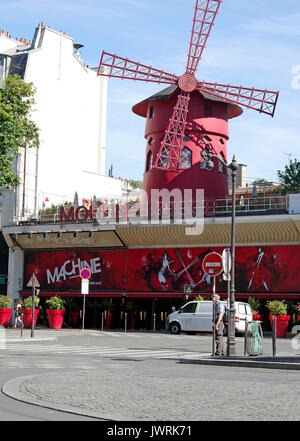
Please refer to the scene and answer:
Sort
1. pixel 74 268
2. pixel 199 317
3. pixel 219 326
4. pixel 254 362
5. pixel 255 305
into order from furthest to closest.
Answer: pixel 74 268
pixel 255 305
pixel 199 317
pixel 219 326
pixel 254 362

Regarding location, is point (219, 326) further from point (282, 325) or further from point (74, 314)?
point (74, 314)

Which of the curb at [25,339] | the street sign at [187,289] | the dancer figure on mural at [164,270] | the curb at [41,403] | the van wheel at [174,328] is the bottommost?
the curb at [25,339]

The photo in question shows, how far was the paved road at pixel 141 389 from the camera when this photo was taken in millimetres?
8516

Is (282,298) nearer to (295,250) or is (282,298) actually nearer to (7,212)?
(295,250)

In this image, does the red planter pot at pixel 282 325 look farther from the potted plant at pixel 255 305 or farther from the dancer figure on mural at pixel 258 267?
the dancer figure on mural at pixel 258 267

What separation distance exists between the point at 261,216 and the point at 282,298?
3.82 metres

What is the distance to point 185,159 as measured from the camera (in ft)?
123

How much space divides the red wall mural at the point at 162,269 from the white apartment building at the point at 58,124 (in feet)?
11.9

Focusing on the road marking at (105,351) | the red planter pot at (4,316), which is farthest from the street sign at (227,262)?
the red planter pot at (4,316)

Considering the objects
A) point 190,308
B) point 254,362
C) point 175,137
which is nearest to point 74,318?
point 190,308

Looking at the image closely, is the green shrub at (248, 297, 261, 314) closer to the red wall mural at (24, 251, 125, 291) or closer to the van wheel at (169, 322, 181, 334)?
the van wheel at (169, 322, 181, 334)

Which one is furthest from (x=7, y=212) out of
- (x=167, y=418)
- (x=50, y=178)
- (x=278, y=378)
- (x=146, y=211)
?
(x=167, y=418)

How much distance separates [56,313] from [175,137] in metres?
10.7

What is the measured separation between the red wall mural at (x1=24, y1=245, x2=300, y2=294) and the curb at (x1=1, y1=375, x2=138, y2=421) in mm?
22418
